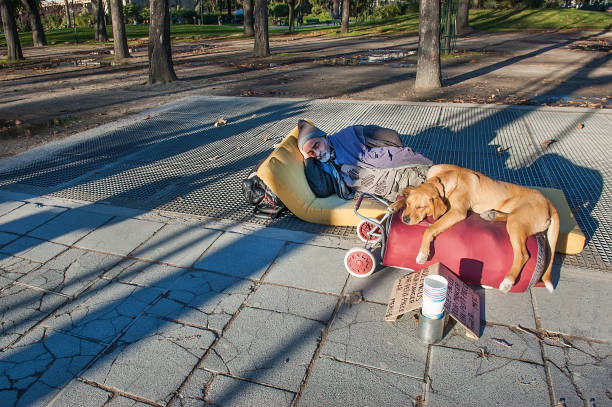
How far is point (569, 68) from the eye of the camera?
13.9 meters

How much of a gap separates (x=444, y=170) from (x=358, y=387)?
196 centimetres

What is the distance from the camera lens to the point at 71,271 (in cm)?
401

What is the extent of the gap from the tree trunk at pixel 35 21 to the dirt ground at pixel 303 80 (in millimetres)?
→ 9785

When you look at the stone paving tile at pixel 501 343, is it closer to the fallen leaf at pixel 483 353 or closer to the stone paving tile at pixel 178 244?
the fallen leaf at pixel 483 353

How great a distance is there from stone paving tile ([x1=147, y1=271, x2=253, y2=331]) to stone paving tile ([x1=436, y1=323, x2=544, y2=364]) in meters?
1.55

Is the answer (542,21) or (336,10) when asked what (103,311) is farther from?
(336,10)

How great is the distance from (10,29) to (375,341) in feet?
77.6

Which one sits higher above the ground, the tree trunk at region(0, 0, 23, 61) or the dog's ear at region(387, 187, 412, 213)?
the tree trunk at region(0, 0, 23, 61)

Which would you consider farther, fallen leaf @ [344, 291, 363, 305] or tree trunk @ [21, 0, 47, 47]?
tree trunk @ [21, 0, 47, 47]

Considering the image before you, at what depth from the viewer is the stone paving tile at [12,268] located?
3.92 metres

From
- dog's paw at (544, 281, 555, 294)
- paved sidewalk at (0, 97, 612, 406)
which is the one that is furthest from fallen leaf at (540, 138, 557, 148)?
dog's paw at (544, 281, 555, 294)

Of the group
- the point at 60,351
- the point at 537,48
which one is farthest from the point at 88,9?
the point at 60,351

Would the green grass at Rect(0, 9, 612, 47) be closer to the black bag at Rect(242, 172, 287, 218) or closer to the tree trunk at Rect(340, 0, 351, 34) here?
the tree trunk at Rect(340, 0, 351, 34)

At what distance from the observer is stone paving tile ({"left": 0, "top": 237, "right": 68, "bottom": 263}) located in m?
4.29
